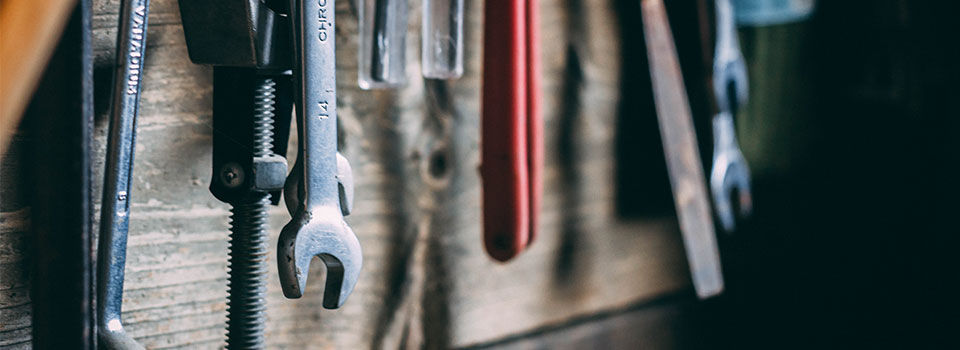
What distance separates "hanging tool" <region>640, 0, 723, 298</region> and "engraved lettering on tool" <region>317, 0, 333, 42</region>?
1.06ft

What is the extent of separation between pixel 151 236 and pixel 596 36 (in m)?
0.41

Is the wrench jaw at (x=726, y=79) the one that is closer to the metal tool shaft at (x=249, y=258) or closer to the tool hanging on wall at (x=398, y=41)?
the tool hanging on wall at (x=398, y=41)

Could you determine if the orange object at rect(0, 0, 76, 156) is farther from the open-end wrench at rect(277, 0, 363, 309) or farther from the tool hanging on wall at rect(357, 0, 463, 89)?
the tool hanging on wall at rect(357, 0, 463, 89)

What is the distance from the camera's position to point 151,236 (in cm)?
Answer: 47

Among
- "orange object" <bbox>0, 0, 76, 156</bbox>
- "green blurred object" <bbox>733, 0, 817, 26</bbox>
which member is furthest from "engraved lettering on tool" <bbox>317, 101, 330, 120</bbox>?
"green blurred object" <bbox>733, 0, 817, 26</bbox>

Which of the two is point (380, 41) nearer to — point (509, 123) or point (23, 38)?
point (509, 123)

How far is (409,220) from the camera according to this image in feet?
1.97

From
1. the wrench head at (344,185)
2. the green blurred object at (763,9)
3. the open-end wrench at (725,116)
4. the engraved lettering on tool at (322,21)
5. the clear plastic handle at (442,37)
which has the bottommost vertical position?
the open-end wrench at (725,116)

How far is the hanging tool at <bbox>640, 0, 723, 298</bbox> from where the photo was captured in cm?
63

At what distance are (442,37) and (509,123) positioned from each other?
85mm

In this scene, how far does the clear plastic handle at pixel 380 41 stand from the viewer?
0.50m

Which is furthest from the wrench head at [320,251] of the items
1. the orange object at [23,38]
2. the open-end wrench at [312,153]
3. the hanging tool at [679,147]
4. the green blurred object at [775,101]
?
the green blurred object at [775,101]

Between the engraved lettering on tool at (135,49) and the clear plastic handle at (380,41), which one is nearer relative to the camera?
the engraved lettering on tool at (135,49)

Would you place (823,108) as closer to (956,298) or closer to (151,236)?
(956,298)
